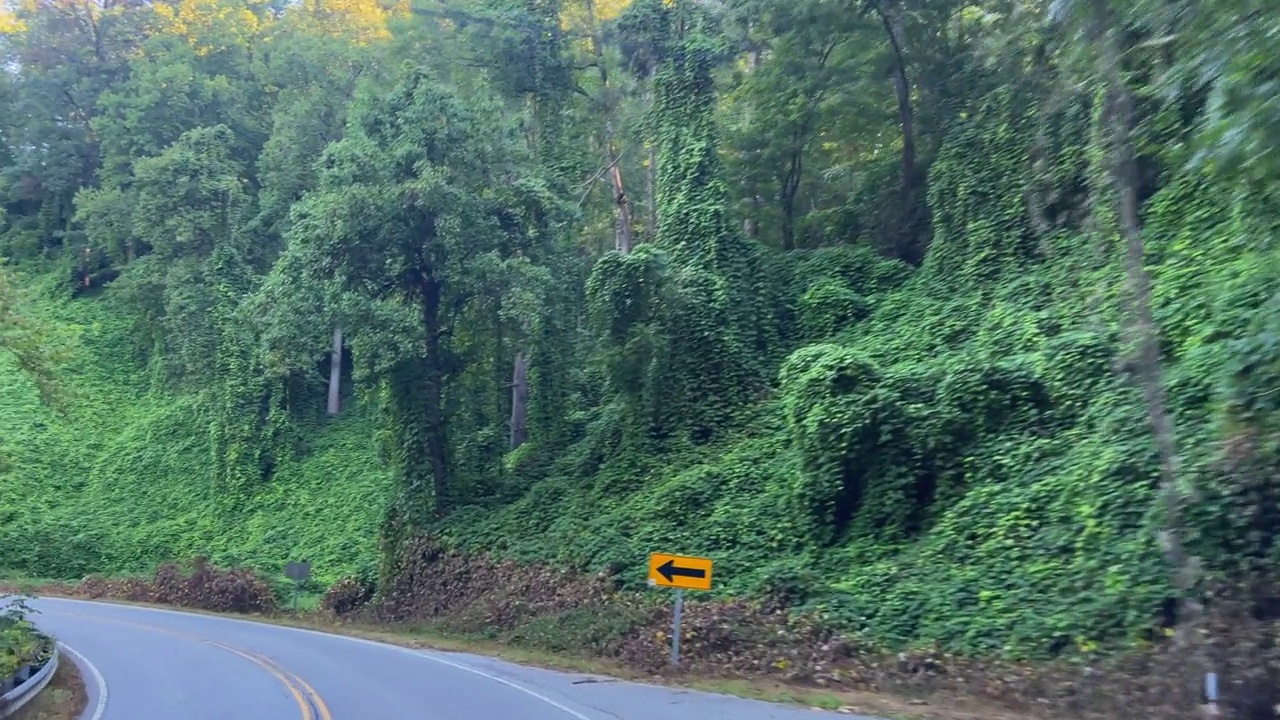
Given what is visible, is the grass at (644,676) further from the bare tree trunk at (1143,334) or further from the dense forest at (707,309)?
the bare tree trunk at (1143,334)

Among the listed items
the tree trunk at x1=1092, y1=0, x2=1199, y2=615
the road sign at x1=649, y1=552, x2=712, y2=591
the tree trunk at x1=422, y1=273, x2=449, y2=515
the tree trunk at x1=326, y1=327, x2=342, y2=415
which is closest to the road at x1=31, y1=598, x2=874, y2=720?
the road sign at x1=649, y1=552, x2=712, y2=591

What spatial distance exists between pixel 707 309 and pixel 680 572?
11986 millimetres

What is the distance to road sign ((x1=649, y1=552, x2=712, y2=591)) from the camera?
15867 millimetres

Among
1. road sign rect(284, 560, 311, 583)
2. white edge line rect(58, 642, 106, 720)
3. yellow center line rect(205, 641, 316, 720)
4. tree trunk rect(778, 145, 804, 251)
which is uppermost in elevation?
tree trunk rect(778, 145, 804, 251)

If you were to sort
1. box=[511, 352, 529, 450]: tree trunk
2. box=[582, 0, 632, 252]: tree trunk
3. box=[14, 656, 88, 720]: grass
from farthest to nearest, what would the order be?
box=[582, 0, 632, 252]: tree trunk → box=[511, 352, 529, 450]: tree trunk → box=[14, 656, 88, 720]: grass

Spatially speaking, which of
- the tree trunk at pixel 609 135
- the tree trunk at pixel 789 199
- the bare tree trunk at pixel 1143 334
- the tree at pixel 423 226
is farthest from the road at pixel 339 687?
the tree trunk at pixel 789 199

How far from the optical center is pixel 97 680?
16.5m

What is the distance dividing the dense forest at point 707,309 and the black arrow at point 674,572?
264 cm

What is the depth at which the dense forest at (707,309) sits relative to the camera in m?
14.2

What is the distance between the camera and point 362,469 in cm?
3825

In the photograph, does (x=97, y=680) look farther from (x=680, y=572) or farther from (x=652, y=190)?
(x=652, y=190)

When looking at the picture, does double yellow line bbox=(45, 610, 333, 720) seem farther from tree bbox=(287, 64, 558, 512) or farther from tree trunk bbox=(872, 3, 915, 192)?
tree trunk bbox=(872, 3, 915, 192)

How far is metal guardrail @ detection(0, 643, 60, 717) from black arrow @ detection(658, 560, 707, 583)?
832cm

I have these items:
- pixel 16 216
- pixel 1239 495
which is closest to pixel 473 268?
pixel 1239 495
